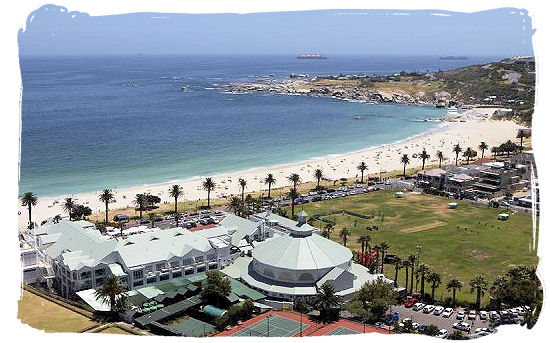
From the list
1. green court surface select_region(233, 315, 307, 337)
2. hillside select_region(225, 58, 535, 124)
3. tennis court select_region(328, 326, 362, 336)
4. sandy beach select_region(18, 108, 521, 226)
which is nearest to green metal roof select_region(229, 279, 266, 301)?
green court surface select_region(233, 315, 307, 337)

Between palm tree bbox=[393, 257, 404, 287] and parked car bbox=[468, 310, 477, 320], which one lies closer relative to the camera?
parked car bbox=[468, 310, 477, 320]

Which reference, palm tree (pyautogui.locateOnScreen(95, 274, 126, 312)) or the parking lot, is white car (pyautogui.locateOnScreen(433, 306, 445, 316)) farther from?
palm tree (pyautogui.locateOnScreen(95, 274, 126, 312))

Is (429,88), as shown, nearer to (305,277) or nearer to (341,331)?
(305,277)

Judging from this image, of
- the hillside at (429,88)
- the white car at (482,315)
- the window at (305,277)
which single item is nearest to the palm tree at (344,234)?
the window at (305,277)

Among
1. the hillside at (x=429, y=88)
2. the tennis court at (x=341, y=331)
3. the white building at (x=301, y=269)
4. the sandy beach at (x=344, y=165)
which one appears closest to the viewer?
the tennis court at (x=341, y=331)

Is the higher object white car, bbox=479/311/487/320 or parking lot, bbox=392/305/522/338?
white car, bbox=479/311/487/320

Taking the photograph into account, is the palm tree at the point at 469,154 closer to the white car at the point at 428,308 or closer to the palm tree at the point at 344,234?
the palm tree at the point at 344,234

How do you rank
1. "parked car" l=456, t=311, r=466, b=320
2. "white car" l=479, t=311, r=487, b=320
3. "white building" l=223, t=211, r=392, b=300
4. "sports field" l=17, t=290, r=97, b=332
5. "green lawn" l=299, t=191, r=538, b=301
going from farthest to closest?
1. "green lawn" l=299, t=191, r=538, b=301
2. "white building" l=223, t=211, r=392, b=300
3. "parked car" l=456, t=311, r=466, b=320
4. "white car" l=479, t=311, r=487, b=320
5. "sports field" l=17, t=290, r=97, b=332

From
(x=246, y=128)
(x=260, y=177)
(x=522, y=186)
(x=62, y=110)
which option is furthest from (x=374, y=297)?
(x=62, y=110)

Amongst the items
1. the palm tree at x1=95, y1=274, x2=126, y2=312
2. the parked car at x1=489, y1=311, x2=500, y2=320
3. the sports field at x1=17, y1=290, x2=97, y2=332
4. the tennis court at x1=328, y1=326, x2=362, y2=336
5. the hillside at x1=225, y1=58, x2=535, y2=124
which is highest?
the hillside at x1=225, y1=58, x2=535, y2=124
